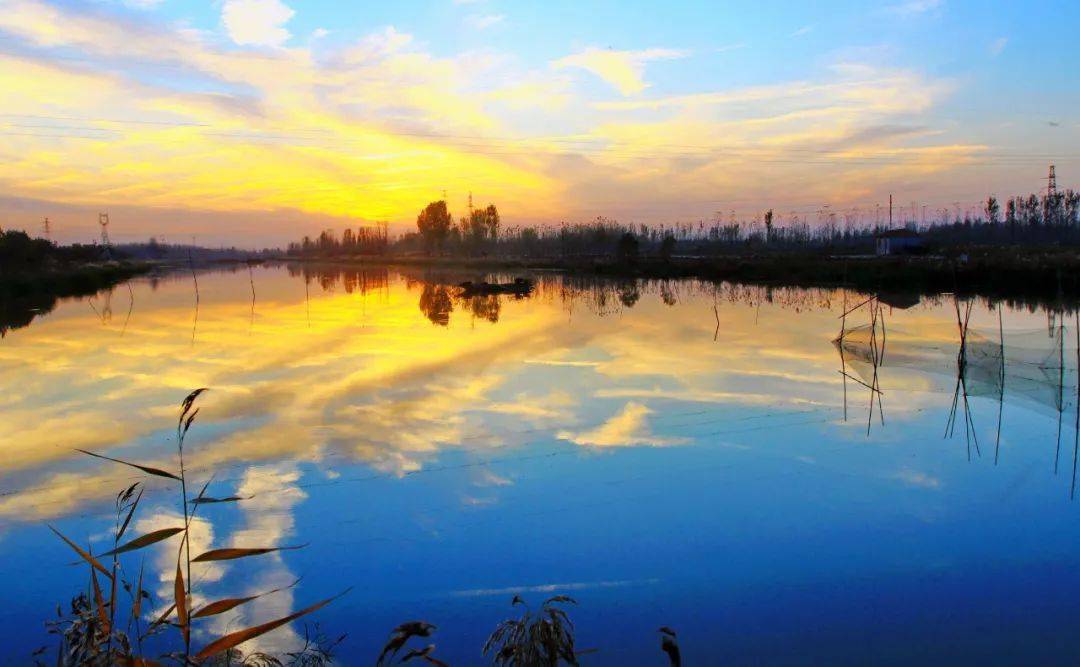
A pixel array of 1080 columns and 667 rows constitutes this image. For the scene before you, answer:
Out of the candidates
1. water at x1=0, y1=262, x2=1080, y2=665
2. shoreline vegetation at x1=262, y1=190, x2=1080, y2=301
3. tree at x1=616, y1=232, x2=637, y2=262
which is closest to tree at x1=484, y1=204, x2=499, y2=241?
shoreline vegetation at x1=262, y1=190, x2=1080, y2=301

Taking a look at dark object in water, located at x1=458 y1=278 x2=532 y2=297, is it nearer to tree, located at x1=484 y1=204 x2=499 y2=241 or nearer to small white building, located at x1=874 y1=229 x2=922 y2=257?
small white building, located at x1=874 y1=229 x2=922 y2=257

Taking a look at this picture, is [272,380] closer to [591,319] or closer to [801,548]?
[801,548]

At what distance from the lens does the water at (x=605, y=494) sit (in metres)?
3.06

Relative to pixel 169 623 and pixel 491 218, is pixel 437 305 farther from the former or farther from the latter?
pixel 491 218

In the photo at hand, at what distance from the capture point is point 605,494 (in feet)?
14.8

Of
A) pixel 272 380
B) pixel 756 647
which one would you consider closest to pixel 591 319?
pixel 272 380

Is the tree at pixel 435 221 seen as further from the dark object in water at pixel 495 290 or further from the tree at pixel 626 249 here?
the dark object in water at pixel 495 290

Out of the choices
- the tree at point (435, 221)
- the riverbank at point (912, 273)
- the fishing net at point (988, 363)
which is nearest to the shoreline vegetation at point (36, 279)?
the fishing net at point (988, 363)

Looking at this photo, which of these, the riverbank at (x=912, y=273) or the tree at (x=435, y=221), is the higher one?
the tree at (x=435, y=221)

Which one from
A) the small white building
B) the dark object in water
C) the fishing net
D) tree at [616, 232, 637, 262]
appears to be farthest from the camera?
tree at [616, 232, 637, 262]

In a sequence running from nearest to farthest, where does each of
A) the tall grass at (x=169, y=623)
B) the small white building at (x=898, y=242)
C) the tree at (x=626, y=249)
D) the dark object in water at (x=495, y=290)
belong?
1. the tall grass at (x=169, y=623)
2. the dark object in water at (x=495, y=290)
3. the small white building at (x=898, y=242)
4. the tree at (x=626, y=249)

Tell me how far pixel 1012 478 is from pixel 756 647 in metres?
3.05

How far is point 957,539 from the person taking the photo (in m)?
3.85

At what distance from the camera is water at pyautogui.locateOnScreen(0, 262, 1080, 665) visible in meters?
3.06
